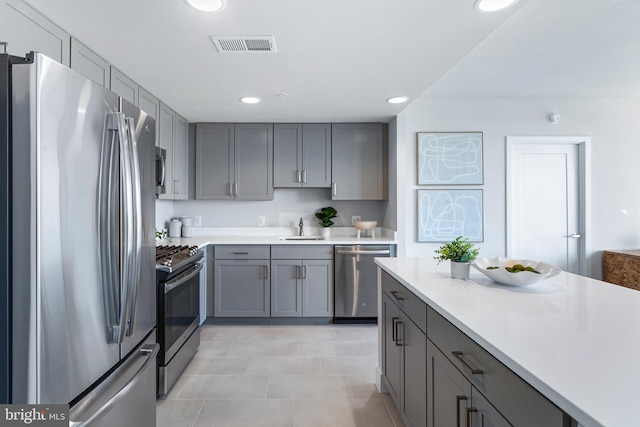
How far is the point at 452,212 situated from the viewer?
3.73 m

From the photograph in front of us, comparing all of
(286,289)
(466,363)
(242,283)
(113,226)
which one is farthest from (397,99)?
(113,226)

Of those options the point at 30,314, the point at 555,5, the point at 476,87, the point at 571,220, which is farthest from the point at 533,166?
the point at 30,314

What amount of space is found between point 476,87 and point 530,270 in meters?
2.50

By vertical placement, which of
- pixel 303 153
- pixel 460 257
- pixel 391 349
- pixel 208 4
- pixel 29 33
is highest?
pixel 208 4

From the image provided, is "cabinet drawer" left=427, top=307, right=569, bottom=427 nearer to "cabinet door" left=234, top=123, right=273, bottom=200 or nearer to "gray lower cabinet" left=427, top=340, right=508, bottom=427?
"gray lower cabinet" left=427, top=340, right=508, bottom=427

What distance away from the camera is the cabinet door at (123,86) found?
91.5 inches

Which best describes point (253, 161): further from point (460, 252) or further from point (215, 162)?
point (460, 252)

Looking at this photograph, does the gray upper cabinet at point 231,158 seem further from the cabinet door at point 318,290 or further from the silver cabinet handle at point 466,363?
the silver cabinet handle at point 466,363

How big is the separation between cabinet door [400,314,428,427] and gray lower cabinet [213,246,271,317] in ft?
6.67

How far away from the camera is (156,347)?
1562mm

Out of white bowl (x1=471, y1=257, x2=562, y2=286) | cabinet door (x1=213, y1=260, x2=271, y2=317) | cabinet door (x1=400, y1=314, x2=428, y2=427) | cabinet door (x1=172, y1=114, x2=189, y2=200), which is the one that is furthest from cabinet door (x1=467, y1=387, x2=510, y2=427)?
cabinet door (x1=172, y1=114, x2=189, y2=200)

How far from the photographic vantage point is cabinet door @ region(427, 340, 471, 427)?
1.11 meters

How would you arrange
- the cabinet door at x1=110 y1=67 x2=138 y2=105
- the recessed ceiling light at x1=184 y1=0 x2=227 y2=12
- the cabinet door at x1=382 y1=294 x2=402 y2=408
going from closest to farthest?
the recessed ceiling light at x1=184 y1=0 x2=227 y2=12 < the cabinet door at x1=382 y1=294 x2=402 y2=408 < the cabinet door at x1=110 y1=67 x2=138 y2=105

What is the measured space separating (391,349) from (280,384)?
2.89 ft
